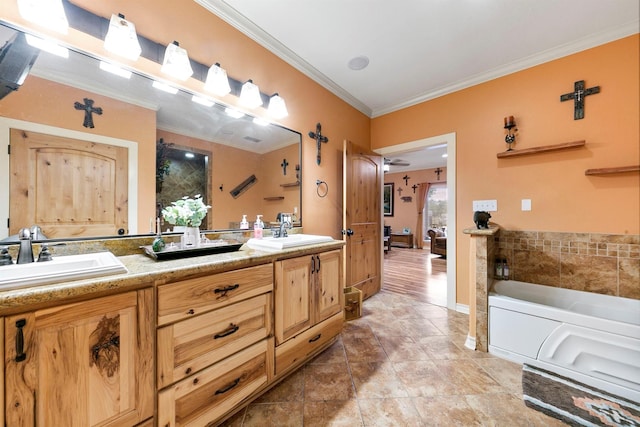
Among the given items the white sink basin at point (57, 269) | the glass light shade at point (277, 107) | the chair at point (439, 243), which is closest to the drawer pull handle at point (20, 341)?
the white sink basin at point (57, 269)

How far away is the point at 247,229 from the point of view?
5.88 ft

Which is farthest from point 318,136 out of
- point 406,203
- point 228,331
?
point 406,203

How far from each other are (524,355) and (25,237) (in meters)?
2.91

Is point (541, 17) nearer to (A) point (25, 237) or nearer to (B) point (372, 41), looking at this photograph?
(B) point (372, 41)

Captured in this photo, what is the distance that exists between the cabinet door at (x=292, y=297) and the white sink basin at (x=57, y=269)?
0.74 meters

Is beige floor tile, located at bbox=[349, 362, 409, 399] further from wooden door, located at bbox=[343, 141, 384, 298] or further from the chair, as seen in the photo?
the chair

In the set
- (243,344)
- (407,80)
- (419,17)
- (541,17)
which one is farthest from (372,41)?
(243,344)

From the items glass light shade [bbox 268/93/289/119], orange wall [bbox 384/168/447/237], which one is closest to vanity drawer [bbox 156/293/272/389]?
glass light shade [bbox 268/93/289/119]

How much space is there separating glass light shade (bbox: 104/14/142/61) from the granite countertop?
3.59 feet

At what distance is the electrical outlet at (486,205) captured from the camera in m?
2.27

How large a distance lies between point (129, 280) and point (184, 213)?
54 cm

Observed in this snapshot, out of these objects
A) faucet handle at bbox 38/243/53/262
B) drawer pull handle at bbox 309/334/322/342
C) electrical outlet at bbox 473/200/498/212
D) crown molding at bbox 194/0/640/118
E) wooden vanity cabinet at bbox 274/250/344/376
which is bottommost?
drawer pull handle at bbox 309/334/322/342

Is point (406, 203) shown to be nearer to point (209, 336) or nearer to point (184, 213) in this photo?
point (184, 213)

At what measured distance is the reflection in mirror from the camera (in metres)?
1.00
